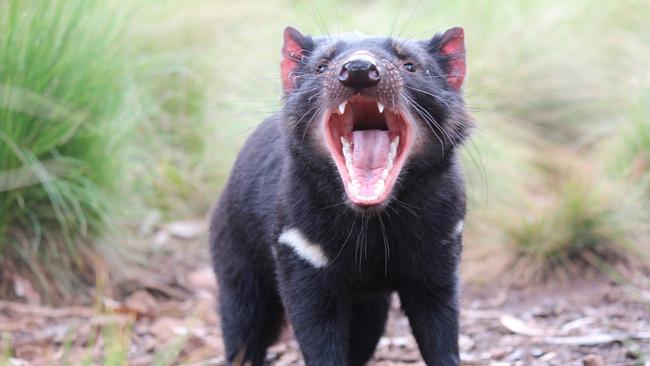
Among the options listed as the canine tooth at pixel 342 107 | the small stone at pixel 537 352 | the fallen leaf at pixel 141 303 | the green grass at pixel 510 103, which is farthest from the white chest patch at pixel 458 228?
the fallen leaf at pixel 141 303

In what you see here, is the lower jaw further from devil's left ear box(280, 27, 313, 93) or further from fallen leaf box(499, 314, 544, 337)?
fallen leaf box(499, 314, 544, 337)

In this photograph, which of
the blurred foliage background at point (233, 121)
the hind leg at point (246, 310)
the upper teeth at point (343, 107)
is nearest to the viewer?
the upper teeth at point (343, 107)

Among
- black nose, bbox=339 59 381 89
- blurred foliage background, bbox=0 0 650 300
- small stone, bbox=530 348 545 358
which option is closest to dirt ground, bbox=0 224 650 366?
small stone, bbox=530 348 545 358

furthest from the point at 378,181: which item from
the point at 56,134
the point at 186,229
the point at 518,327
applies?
the point at 186,229

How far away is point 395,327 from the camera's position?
4648 mm

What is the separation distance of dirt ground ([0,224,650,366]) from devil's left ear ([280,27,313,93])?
106 cm

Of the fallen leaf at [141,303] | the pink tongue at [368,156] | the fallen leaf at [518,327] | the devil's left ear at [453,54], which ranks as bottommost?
the fallen leaf at [518,327]

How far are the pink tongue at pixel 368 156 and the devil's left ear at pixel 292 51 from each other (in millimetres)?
363

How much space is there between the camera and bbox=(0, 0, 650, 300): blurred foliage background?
4633 millimetres

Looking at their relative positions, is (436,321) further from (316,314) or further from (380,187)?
(380,187)

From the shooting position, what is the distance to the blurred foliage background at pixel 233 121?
4.63 meters

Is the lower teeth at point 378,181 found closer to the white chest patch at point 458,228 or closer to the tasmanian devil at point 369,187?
the tasmanian devil at point 369,187

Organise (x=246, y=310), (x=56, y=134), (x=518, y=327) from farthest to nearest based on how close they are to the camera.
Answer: (x=56, y=134) < (x=518, y=327) < (x=246, y=310)

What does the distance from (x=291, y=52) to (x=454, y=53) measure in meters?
0.53
